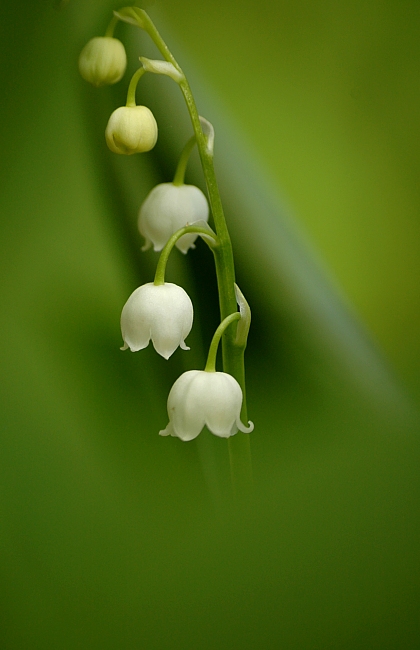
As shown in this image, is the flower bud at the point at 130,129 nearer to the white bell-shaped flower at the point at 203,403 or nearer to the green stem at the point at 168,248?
the green stem at the point at 168,248

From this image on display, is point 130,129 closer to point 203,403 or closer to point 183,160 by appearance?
point 183,160

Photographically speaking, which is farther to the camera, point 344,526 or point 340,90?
point 340,90

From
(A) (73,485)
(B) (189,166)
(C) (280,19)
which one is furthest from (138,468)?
(C) (280,19)

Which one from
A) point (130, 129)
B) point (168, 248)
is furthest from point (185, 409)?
point (130, 129)

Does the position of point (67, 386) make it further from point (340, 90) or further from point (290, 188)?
point (340, 90)

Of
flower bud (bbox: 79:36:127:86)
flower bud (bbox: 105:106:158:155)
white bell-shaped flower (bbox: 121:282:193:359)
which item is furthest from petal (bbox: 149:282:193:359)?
flower bud (bbox: 79:36:127:86)

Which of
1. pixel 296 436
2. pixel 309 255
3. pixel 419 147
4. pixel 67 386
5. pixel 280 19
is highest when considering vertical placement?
pixel 280 19

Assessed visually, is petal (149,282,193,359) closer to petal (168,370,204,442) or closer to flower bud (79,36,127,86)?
petal (168,370,204,442)
